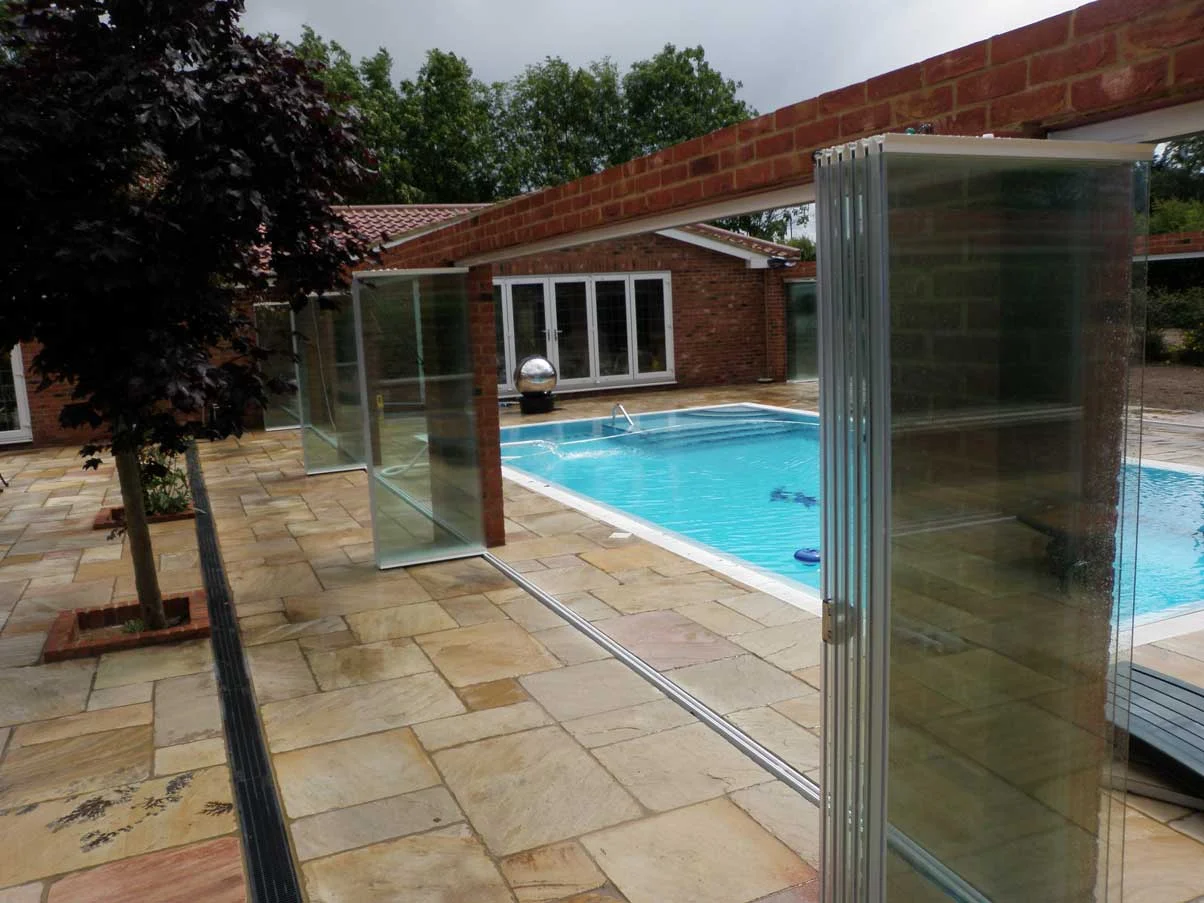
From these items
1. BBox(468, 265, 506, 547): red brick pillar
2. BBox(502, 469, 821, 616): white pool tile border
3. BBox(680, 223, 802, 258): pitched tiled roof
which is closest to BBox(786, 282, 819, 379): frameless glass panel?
BBox(680, 223, 802, 258): pitched tiled roof

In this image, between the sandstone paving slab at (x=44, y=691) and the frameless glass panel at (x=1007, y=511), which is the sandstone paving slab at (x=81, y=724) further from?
the frameless glass panel at (x=1007, y=511)

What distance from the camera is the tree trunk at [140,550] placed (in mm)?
4984

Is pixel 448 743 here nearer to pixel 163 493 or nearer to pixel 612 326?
pixel 163 493

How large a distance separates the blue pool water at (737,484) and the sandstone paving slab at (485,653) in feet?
6.50

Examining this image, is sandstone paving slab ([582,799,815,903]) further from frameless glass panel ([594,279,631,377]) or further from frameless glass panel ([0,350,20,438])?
frameless glass panel ([594,279,631,377])

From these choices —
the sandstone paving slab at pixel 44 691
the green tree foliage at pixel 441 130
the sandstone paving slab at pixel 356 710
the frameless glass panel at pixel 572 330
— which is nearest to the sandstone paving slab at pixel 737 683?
the sandstone paving slab at pixel 356 710

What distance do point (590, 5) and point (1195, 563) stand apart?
3708 cm

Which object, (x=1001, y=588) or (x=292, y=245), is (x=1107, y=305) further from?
(x=292, y=245)

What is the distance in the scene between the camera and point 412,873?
2.82 meters

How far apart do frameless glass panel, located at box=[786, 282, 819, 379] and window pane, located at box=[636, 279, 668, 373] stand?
2.48 m

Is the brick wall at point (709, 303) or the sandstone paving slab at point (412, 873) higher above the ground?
the brick wall at point (709, 303)

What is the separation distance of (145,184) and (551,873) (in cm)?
361

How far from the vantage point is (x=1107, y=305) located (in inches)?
82.4

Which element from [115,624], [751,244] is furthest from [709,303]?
[115,624]
